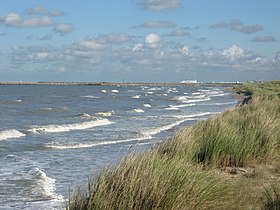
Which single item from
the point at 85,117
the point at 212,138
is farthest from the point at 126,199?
the point at 85,117

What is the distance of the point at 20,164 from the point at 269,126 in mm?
7521

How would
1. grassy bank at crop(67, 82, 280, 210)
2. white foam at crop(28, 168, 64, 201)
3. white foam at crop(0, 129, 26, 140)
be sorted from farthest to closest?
white foam at crop(0, 129, 26, 140) < white foam at crop(28, 168, 64, 201) < grassy bank at crop(67, 82, 280, 210)

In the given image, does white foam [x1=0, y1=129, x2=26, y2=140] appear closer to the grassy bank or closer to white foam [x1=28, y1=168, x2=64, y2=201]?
white foam [x1=28, y1=168, x2=64, y2=201]

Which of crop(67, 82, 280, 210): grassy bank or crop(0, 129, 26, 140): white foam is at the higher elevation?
crop(67, 82, 280, 210): grassy bank

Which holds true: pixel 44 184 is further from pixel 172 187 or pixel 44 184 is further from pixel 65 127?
pixel 65 127

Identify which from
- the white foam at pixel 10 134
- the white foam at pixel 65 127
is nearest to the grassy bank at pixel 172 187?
the white foam at pixel 10 134

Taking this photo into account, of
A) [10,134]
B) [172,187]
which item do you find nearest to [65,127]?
[10,134]

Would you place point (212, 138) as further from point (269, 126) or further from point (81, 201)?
point (81, 201)

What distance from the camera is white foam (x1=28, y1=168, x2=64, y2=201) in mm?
10205

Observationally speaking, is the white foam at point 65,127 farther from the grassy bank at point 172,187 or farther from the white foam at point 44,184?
the grassy bank at point 172,187

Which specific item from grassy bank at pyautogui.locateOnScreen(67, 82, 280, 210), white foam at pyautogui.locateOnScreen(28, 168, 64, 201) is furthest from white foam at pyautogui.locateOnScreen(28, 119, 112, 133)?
grassy bank at pyautogui.locateOnScreen(67, 82, 280, 210)

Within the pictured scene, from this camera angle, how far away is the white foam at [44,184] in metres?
10.2

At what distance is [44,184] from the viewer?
1141 centimetres

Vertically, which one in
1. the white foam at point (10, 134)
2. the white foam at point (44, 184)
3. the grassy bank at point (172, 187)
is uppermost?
the grassy bank at point (172, 187)
